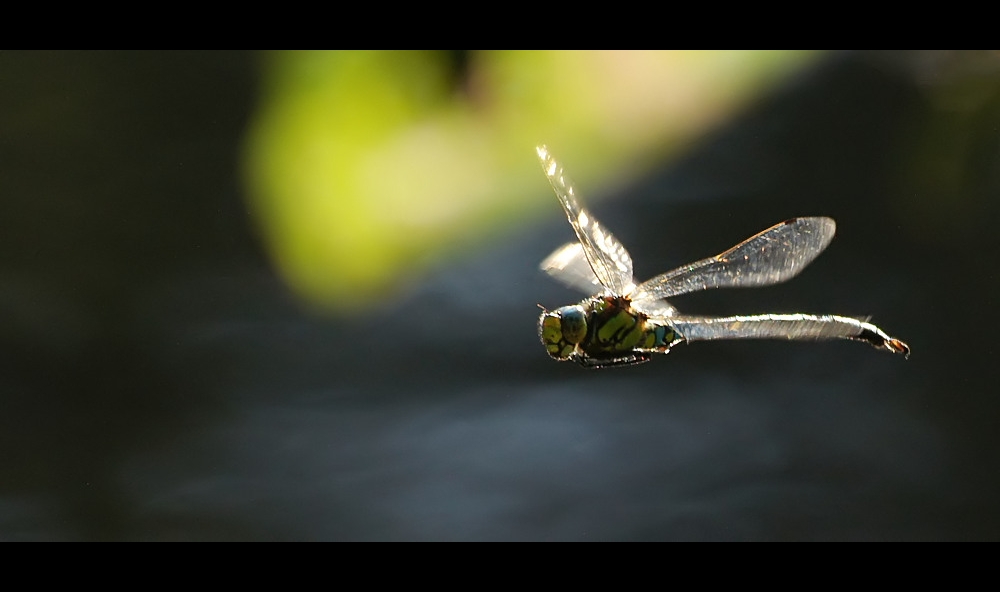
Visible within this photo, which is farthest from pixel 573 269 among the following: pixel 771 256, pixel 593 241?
pixel 771 256

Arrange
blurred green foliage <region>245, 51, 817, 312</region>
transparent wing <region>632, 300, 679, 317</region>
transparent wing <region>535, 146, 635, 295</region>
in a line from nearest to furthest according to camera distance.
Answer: transparent wing <region>535, 146, 635, 295</region> < transparent wing <region>632, 300, 679, 317</region> < blurred green foliage <region>245, 51, 817, 312</region>

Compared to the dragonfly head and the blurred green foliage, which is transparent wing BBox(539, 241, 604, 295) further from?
the blurred green foliage

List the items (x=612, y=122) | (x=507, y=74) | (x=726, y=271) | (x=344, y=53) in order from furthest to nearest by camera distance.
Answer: (x=612, y=122) → (x=507, y=74) → (x=344, y=53) → (x=726, y=271)

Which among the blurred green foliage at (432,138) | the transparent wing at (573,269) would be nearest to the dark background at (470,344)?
the blurred green foliage at (432,138)

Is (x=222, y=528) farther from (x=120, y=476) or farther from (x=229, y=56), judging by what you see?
(x=229, y=56)

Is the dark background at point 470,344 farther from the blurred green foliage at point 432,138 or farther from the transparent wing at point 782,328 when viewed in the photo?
the transparent wing at point 782,328

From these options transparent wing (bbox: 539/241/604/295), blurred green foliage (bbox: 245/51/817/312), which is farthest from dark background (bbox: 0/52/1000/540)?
transparent wing (bbox: 539/241/604/295)

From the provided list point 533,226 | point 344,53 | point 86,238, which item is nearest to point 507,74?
point 344,53
